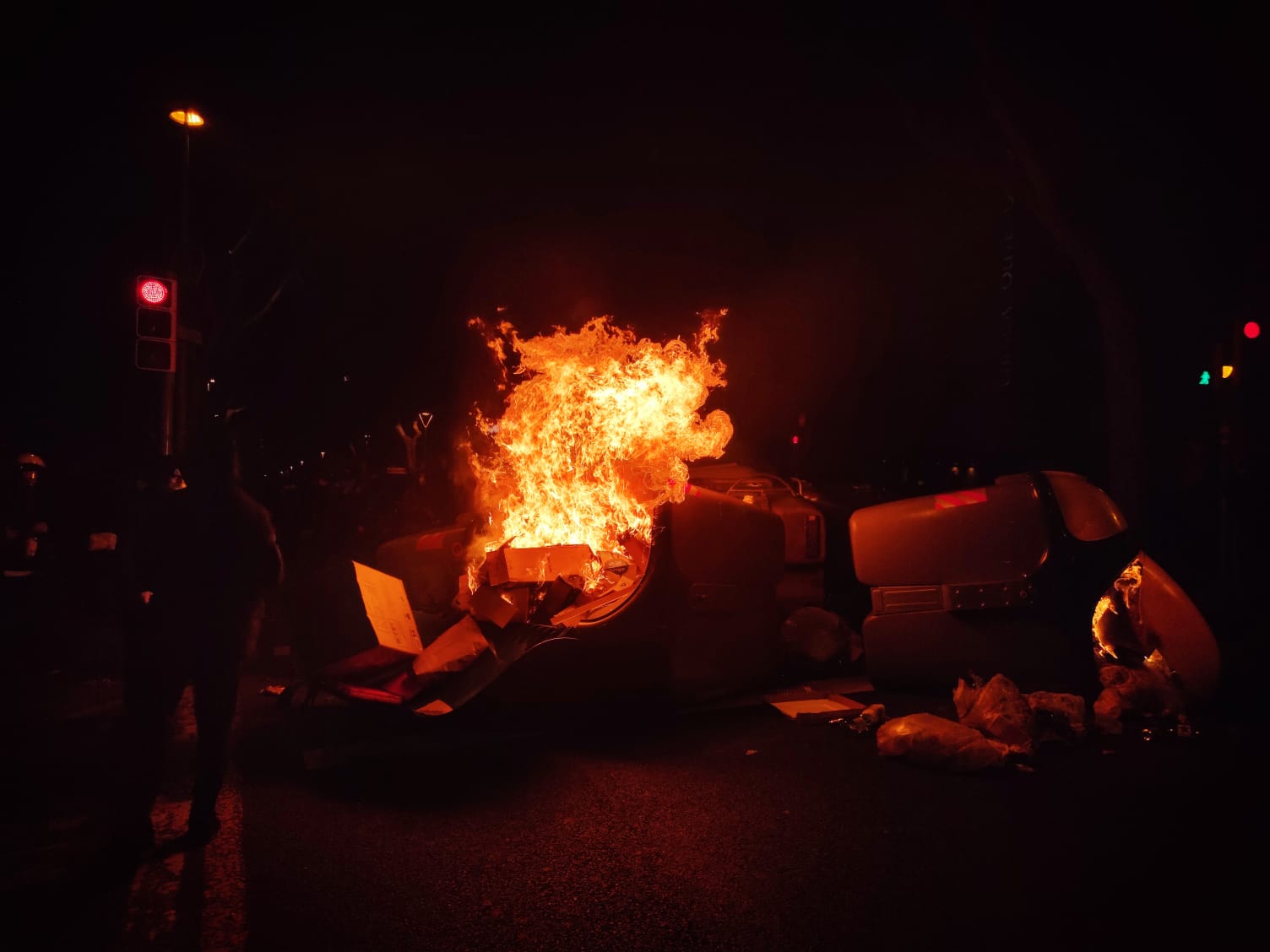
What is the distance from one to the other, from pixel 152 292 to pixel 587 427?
273 inches

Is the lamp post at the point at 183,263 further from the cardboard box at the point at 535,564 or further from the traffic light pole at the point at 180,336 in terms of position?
the cardboard box at the point at 535,564

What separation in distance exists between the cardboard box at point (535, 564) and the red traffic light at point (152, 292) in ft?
23.5

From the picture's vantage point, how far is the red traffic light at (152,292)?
10641mm

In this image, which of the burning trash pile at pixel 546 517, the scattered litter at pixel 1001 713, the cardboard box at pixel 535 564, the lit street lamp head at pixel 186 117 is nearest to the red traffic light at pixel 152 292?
the lit street lamp head at pixel 186 117

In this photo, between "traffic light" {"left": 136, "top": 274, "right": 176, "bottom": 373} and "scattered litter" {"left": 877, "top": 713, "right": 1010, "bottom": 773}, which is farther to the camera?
"traffic light" {"left": 136, "top": 274, "right": 176, "bottom": 373}

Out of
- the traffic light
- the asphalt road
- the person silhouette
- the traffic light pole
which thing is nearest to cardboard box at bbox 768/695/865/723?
the asphalt road

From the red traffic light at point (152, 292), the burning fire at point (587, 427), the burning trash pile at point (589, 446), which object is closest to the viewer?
the burning trash pile at point (589, 446)

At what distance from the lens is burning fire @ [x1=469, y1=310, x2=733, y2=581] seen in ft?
22.3

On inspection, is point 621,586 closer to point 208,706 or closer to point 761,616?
point 761,616

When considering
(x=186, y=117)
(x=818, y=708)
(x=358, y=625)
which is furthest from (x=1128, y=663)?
(x=186, y=117)

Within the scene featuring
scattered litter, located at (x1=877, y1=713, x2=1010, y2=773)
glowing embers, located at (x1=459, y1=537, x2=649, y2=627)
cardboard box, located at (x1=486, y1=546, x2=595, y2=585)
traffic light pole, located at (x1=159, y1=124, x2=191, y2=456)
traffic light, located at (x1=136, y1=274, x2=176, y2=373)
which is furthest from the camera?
traffic light pole, located at (x1=159, y1=124, x2=191, y2=456)

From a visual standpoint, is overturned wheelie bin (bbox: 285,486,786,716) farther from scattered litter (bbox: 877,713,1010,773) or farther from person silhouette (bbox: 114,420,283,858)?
person silhouette (bbox: 114,420,283,858)

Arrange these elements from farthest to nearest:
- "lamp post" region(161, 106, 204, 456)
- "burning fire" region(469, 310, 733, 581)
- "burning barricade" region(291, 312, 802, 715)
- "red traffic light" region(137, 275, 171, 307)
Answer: "lamp post" region(161, 106, 204, 456) < "red traffic light" region(137, 275, 171, 307) < "burning fire" region(469, 310, 733, 581) < "burning barricade" region(291, 312, 802, 715)

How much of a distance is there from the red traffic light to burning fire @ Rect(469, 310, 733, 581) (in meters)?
5.91
